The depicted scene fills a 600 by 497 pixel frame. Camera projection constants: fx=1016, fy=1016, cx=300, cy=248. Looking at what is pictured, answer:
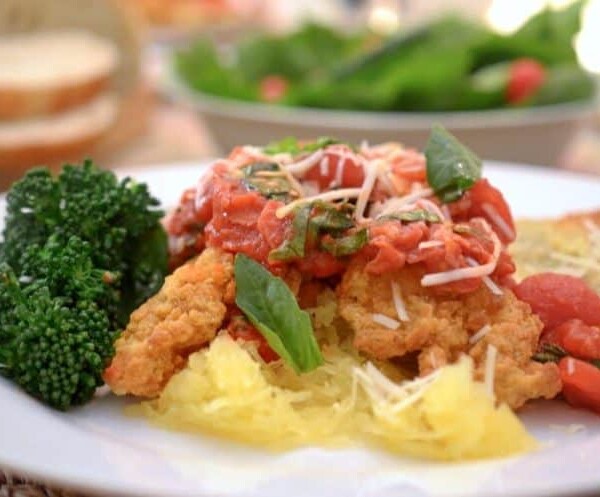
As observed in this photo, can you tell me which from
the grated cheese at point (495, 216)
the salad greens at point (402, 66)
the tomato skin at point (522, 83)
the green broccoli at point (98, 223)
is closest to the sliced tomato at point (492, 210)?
the grated cheese at point (495, 216)

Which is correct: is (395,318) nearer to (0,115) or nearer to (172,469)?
(172,469)

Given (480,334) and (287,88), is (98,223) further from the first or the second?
(287,88)

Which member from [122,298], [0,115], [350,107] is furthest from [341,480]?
[0,115]

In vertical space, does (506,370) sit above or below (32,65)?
above

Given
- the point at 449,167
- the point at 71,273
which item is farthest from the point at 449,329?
the point at 71,273

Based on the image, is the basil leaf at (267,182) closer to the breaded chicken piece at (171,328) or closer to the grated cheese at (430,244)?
the breaded chicken piece at (171,328)
